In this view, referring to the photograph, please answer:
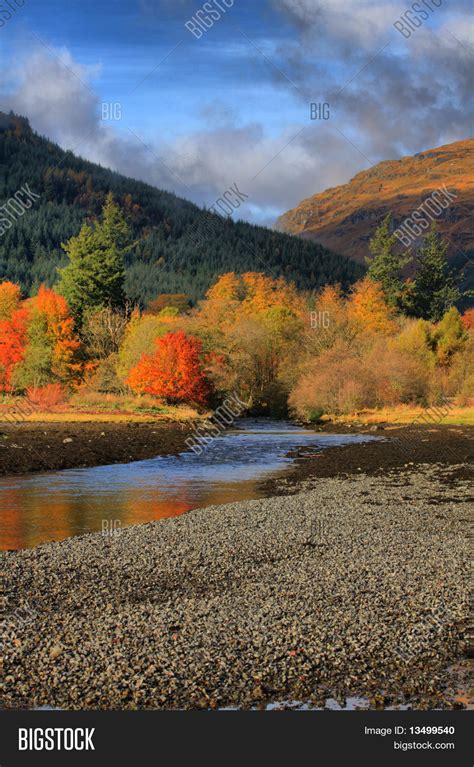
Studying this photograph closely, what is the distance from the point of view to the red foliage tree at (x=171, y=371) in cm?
7006

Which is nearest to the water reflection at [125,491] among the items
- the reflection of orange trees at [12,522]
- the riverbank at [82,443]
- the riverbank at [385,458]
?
the reflection of orange trees at [12,522]

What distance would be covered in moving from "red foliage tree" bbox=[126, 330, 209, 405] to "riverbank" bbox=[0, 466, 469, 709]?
49.3 metres

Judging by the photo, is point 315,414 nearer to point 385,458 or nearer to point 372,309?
point 372,309

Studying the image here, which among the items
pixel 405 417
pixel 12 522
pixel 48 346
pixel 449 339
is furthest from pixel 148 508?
pixel 449 339

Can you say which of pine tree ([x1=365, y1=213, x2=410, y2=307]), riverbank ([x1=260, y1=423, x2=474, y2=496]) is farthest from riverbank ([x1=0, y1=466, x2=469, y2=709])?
pine tree ([x1=365, y1=213, x2=410, y2=307])

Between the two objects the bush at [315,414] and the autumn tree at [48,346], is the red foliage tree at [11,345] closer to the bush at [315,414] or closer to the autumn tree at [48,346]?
the autumn tree at [48,346]

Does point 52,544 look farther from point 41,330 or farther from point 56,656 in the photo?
point 41,330

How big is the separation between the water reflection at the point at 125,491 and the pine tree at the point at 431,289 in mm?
67300

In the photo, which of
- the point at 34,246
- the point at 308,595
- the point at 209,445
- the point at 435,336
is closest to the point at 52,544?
the point at 308,595

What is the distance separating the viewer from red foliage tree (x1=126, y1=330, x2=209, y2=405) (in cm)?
7006

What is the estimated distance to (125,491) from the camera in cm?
2783

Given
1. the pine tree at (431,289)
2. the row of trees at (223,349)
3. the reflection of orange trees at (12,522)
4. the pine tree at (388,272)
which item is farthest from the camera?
the pine tree at (431,289)

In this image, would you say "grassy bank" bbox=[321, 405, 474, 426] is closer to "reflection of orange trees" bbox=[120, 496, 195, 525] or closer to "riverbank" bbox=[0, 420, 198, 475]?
"riverbank" bbox=[0, 420, 198, 475]

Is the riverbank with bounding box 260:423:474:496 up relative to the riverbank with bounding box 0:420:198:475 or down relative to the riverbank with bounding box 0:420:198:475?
down
